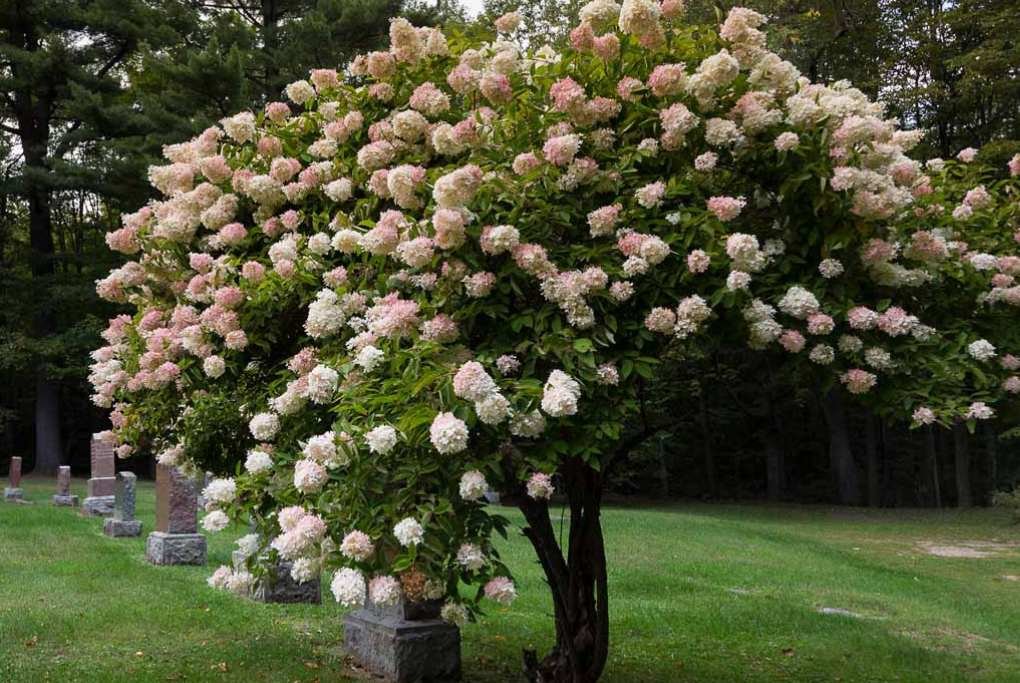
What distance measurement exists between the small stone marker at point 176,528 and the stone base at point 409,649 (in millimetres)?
4530

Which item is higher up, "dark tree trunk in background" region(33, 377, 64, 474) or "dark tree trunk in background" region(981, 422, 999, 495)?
"dark tree trunk in background" region(33, 377, 64, 474)

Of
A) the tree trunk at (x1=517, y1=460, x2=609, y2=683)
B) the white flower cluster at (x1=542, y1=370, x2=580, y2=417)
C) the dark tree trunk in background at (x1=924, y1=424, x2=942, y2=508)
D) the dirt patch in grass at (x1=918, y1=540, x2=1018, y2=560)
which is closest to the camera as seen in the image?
the white flower cluster at (x1=542, y1=370, x2=580, y2=417)

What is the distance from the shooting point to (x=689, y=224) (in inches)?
140

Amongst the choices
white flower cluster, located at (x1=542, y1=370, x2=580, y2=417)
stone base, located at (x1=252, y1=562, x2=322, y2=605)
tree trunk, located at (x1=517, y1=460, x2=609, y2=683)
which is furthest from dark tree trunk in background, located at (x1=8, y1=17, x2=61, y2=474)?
white flower cluster, located at (x1=542, y1=370, x2=580, y2=417)

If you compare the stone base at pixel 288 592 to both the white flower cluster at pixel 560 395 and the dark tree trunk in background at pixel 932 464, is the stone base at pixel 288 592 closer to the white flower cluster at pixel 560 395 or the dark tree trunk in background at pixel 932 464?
the white flower cluster at pixel 560 395

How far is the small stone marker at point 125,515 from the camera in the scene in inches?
485

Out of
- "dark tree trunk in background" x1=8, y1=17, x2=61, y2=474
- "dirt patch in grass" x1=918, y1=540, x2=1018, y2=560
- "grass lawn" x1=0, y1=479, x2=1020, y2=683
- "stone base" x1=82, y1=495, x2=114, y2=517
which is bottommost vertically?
"dirt patch in grass" x1=918, y1=540, x2=1018, y2=560

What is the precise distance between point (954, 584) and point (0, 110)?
2780cm

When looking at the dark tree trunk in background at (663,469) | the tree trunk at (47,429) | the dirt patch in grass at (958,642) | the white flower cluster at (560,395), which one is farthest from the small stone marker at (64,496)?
the white flower cluster at (560,395)

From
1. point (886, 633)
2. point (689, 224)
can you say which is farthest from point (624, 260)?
point (886, 633)

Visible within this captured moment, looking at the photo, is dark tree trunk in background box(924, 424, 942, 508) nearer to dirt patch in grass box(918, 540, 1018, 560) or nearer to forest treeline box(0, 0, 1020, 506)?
forest treeline box(0, 0, 1020, 506)

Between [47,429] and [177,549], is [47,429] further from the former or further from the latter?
[177,549]

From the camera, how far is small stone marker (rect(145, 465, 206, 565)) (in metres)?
9.99

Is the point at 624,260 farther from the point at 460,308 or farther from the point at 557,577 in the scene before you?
the point at 557,577
